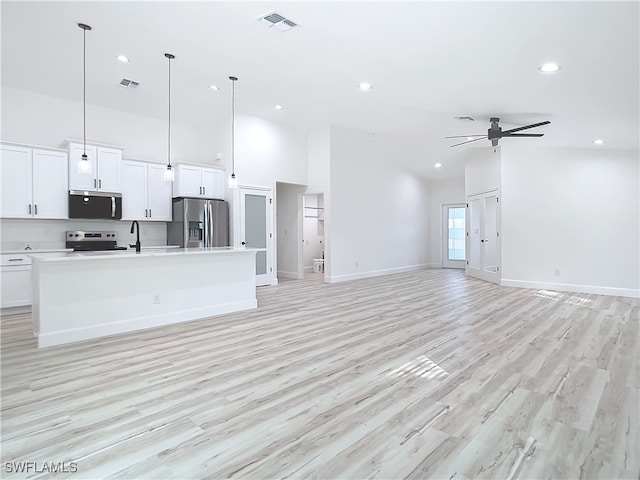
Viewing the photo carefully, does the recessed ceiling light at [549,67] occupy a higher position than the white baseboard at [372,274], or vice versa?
the recessed ceiling light at [549,67]

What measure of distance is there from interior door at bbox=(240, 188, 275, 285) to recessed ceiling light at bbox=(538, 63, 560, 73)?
17.5 feet

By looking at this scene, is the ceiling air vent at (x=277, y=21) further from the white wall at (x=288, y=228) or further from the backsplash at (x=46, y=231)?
the white wall at (x=288, y=228)

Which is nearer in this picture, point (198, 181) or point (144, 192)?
point (144, 192)

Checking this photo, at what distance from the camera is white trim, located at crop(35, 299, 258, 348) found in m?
3.73

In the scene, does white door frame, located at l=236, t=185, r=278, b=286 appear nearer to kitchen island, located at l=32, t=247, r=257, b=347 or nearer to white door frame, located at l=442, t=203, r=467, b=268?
kitchen island, located at l=32, t=247, r=257, b=347

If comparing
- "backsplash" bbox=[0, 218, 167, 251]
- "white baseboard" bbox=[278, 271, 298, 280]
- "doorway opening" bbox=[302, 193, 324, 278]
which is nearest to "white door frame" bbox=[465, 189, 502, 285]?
"doorway opening" bbox=[302, 193, 324, 278]

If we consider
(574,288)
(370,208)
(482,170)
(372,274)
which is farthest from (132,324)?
(482,170)

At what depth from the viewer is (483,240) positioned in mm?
8562

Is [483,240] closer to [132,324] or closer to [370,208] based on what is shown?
[370,208]

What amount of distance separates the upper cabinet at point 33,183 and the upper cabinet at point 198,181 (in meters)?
1.76

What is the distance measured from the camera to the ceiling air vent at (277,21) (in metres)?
3.24

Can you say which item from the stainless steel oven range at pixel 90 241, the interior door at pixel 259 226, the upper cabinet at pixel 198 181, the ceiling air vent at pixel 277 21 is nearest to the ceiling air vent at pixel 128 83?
the upper cabinet at pixel 198 181

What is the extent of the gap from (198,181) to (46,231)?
2.57 metres

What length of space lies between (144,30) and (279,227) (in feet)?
19.9
